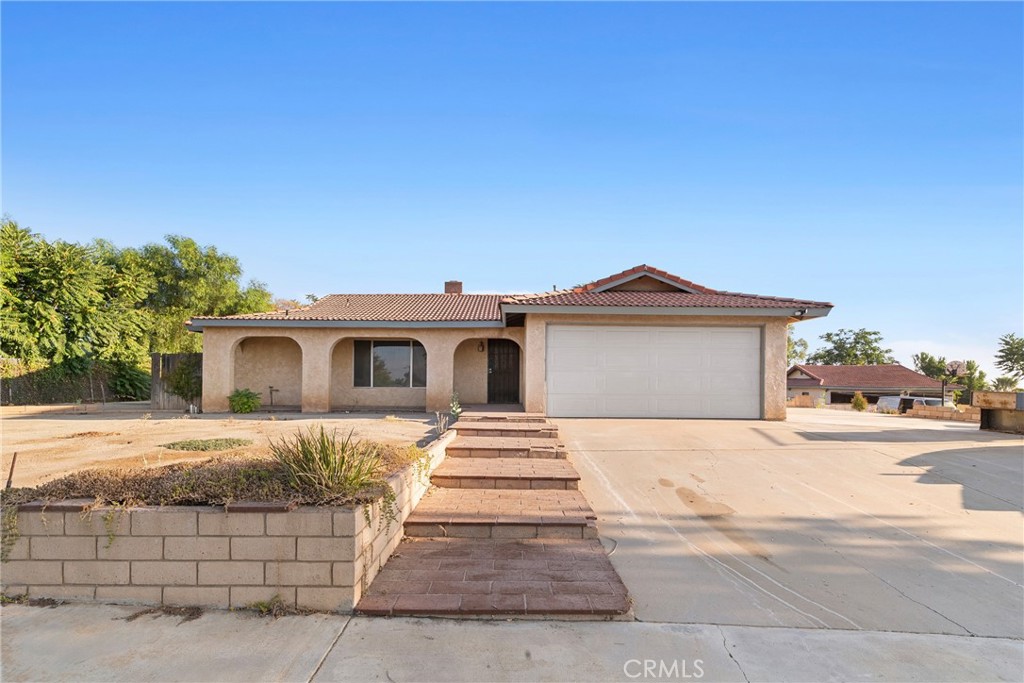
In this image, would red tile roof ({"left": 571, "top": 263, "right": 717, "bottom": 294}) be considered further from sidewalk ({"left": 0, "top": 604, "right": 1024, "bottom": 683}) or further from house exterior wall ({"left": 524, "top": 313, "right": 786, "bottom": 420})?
sidewalk ({"left": 0, "top": 604, "right": 1024, "bottom": 683})

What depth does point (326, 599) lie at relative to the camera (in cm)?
347

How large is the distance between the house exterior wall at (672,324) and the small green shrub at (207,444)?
6.33m

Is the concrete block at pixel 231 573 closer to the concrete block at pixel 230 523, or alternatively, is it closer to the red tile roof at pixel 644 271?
the concrete block at pixel 230 523

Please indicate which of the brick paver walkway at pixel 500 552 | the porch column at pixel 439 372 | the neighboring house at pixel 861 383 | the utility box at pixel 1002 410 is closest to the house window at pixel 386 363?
the porch column at pixel 439 372

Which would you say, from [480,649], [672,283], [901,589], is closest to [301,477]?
[480,649]

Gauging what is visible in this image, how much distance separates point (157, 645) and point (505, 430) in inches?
254

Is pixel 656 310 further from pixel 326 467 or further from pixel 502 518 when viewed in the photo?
pixel 326 467

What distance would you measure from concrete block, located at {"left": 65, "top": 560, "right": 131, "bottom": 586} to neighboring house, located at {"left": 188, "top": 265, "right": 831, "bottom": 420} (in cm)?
952

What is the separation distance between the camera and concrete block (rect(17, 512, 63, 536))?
3.55 metres

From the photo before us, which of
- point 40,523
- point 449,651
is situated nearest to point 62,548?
point 40,523

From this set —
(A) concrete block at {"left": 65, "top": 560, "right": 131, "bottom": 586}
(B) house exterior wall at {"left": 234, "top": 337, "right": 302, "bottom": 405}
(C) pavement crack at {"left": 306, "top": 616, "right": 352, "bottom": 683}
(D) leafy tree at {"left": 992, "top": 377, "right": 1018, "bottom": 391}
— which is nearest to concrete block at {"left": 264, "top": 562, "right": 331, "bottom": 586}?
(C) pavement crack at {"left": 306, "top": 616, "right": 352, "bottom": 683}

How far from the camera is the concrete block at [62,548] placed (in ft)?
11.7

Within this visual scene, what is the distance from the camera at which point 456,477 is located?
20.6 feet

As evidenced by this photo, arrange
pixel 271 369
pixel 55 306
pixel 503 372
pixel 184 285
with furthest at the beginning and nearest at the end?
1. pixel 184 285
2. pixel 55 306
3. pixel 503 372
4. pixel 271 369
